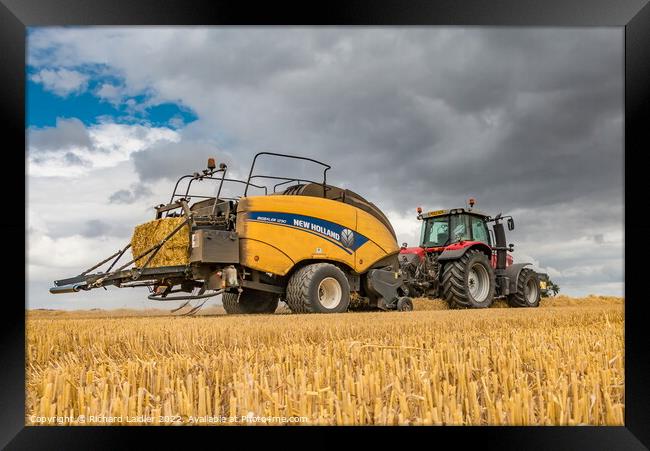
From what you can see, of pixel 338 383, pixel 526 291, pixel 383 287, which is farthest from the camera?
pixel 526 291

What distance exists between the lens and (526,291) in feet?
44.9

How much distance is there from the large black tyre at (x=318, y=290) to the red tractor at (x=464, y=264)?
2.43 m

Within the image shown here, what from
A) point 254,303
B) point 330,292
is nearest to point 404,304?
point 330,292

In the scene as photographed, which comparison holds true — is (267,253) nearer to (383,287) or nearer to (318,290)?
(318,290)

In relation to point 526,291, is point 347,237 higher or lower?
higher

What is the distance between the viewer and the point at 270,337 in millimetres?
5160

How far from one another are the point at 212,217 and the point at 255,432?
6982 millimetres

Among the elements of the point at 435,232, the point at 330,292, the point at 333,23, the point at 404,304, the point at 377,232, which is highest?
the point at 333,23

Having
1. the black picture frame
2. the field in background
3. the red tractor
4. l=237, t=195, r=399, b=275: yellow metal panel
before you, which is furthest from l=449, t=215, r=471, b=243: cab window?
the black picture frame

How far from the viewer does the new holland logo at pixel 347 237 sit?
10.5 metres

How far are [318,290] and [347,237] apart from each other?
1.54 m

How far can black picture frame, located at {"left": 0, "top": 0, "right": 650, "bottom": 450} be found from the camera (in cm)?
285
